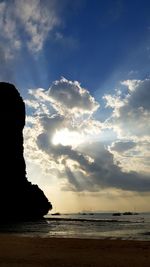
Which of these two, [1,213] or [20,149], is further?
[20,149]

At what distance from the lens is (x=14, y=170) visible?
12519cm

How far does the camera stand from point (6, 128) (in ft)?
420

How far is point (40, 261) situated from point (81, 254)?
4578mm

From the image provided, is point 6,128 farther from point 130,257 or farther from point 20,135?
point 130,257

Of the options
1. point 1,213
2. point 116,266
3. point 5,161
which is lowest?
point 116,266

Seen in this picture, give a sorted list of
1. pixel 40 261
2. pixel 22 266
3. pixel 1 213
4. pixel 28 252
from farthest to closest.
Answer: pixel 1 213 < pixel 28 252 < pixel 40 261 < pixel 22 266

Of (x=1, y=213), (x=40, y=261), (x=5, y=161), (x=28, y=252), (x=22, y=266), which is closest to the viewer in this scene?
(x=22, y=266)

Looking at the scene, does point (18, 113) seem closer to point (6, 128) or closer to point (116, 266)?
point (6, 128)

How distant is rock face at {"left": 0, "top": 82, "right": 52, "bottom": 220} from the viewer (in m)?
120

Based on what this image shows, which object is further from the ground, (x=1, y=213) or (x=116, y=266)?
(x=1, y=213)

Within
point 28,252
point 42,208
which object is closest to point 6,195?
point 42,208

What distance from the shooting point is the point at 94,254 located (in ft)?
77.7

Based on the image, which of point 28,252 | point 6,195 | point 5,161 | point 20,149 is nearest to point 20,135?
point 20,149

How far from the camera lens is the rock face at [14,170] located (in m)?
120
